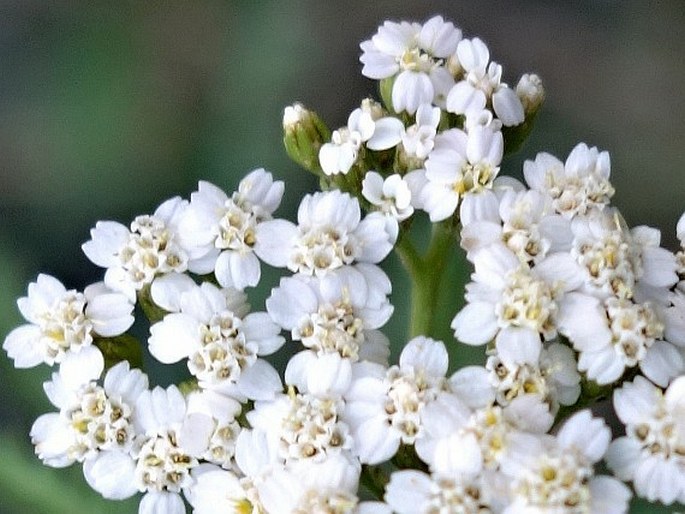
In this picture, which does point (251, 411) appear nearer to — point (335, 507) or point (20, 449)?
point (335, 507)

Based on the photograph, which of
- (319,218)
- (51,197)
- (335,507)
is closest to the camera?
(335,507)

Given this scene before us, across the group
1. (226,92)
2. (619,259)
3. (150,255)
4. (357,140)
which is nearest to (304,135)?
(357,140)

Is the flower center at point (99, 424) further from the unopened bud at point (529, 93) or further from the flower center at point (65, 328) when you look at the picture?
the unopened bud at point (529, 93)

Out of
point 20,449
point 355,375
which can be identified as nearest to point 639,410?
point 355,375

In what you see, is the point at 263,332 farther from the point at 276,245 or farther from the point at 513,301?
the point at 513,301

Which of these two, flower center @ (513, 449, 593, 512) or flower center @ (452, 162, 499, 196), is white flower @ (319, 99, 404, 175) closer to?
flower center @ (452, 162, 499, 196)

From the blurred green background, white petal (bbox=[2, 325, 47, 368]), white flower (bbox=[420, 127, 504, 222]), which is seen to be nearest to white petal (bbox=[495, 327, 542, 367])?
white flower (bbox=[420, 127, 504, 222])
